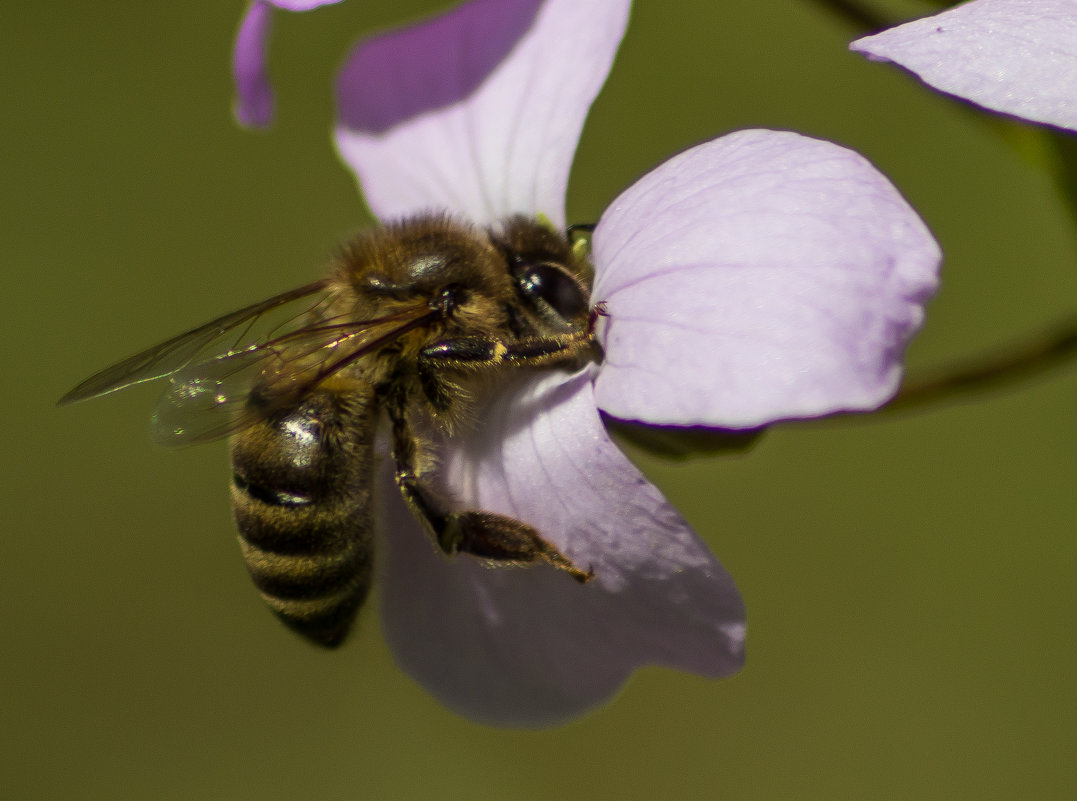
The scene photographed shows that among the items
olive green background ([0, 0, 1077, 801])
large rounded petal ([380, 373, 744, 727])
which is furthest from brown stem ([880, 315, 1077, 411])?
olive green background ([0, 0, 1077, 801])

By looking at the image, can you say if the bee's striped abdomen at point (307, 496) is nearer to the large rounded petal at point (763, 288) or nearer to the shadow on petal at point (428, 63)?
the large rounded petal at point (763, 288)

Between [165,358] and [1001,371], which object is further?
[1001,371]

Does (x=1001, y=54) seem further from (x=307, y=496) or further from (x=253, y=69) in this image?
(x=253, y=69)

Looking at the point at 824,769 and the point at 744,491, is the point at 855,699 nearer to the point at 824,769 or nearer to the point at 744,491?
the point at 824,769

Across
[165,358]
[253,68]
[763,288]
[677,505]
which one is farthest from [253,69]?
[677,505]

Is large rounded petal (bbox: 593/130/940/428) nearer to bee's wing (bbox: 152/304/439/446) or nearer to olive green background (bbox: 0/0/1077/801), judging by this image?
bee's wing (bbox: 152/304/439/446)

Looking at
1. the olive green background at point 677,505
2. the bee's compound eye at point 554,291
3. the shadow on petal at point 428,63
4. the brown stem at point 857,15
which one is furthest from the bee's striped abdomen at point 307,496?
the olive green background at point 677,505

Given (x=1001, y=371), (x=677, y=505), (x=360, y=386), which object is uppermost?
(x=360, y=386)

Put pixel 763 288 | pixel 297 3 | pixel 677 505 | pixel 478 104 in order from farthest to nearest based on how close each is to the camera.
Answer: pixel 677 505
pixel 478 104
pixel 297 3
pixel 763 288
